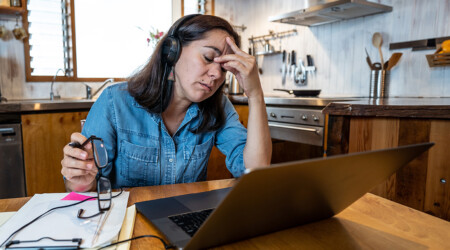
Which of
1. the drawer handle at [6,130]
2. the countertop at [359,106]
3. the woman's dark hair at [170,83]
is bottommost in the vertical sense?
the drawer handle at [6,130]

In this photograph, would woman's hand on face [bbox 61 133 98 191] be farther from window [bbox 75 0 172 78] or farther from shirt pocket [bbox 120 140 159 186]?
window [bbox 75 0 172 78]

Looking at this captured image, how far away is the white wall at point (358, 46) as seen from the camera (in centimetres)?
218

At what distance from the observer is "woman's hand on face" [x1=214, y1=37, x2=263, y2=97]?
3.58ft

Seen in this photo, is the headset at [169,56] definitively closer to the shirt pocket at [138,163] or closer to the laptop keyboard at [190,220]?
the shirt pocket at [138,163]

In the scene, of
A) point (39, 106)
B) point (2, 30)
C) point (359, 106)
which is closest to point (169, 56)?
point (359, 106)

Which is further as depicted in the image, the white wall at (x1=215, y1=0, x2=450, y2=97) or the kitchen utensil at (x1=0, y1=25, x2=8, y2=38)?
the kitchen utensil at (x1=0, y1=25, x2=8, y2=38)

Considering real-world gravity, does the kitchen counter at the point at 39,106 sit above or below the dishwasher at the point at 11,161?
above

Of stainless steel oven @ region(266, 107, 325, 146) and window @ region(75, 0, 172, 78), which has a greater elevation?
window @ region(75, 0, 172, 78)

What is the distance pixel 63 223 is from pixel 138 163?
0.52 meters

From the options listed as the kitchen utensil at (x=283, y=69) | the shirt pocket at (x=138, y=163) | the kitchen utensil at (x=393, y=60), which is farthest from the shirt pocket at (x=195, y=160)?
the kitchen utensil at (x=283, y=69)

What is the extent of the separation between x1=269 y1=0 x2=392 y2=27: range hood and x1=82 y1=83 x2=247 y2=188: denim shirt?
1.61 metres

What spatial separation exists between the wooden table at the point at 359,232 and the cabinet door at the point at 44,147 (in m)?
1.65

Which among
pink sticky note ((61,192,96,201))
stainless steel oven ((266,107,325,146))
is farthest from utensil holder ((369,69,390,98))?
pink sticky note ((61,192,96,201))

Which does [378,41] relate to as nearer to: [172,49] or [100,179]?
[172,49]
